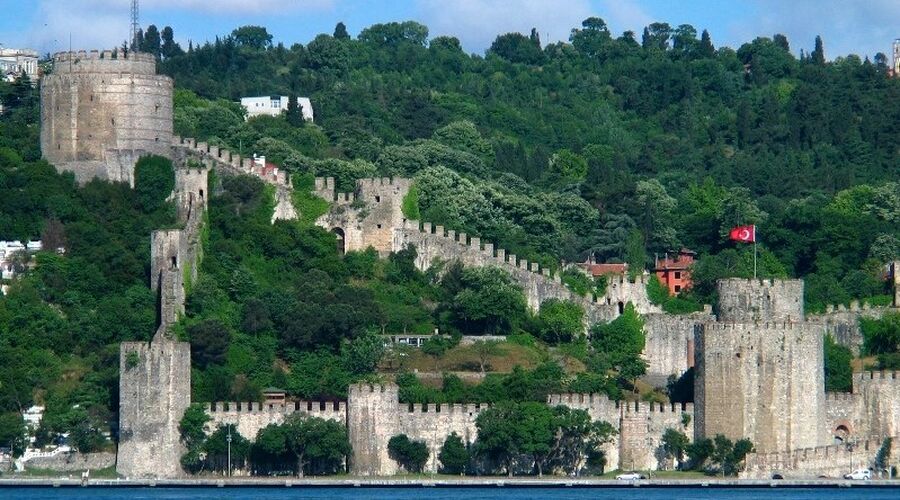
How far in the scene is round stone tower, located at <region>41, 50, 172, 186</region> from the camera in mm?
98688

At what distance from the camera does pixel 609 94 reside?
154 metres

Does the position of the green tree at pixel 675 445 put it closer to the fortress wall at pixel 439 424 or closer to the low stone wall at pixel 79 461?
the fortress wall at pixel 439 424

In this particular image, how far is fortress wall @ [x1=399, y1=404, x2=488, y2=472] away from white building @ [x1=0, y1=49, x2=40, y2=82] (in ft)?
152

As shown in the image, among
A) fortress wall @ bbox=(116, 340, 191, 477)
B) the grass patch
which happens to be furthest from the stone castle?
the grass patch

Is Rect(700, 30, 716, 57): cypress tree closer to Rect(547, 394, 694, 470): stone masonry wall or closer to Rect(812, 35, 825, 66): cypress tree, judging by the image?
Rect(812, 35, 825, 66): cypress tree

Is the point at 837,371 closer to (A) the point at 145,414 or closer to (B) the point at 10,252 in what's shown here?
(A) the point at 145,414

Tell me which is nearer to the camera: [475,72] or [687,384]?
[687,384]

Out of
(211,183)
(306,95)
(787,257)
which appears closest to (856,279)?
(787,257)

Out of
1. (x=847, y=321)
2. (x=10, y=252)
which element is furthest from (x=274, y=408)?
(x=847, y=321)

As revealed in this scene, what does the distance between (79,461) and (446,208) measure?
21.3 metres

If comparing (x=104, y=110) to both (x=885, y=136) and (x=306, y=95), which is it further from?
(x=885, y=136)

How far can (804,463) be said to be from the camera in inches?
3329

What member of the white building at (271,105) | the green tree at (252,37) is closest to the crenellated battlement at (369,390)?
the white building at (271,105)

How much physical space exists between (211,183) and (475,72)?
60.3 metres
